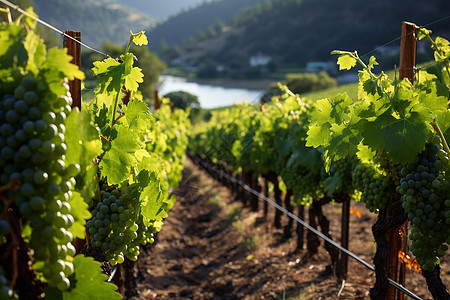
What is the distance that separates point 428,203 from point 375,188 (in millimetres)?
640

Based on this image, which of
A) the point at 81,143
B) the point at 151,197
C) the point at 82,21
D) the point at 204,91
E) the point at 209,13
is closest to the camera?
the point at 81,143

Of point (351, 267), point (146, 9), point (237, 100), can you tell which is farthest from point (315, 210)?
point (146, 9)

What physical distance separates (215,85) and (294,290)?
56201mm

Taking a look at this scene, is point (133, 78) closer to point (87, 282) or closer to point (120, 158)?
point (120, 158)

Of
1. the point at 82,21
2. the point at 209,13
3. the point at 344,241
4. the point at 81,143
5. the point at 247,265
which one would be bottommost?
the point at 247,265

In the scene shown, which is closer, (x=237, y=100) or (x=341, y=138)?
(x=341, y=138)

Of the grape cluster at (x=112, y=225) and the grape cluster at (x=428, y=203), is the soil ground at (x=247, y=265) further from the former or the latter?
the grape cluster at (x=112, y=225)

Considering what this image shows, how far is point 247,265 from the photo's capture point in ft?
22.6

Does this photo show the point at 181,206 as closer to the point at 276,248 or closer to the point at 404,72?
the point at 276,248

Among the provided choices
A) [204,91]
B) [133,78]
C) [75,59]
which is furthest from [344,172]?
[204,91]

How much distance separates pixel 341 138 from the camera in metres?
2.93

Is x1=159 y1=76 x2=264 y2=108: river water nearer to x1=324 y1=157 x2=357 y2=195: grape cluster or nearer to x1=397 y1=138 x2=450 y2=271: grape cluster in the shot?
x1=324 y1=157 x2=357 y2=195: grape cluster

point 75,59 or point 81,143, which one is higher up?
point 75,59

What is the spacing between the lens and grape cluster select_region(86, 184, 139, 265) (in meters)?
2.61
